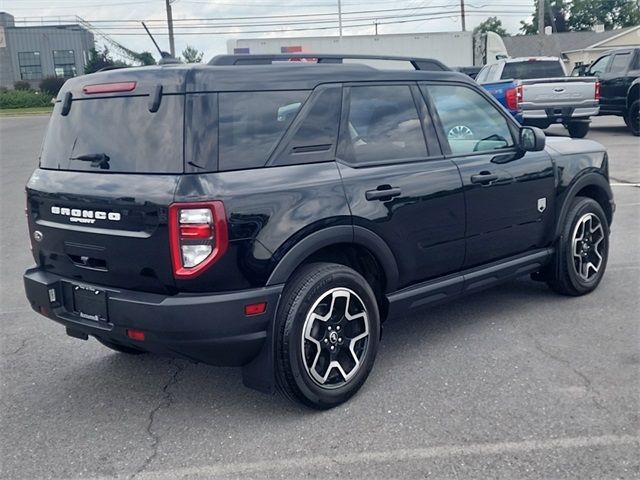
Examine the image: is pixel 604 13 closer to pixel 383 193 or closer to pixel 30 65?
pixel 30 65

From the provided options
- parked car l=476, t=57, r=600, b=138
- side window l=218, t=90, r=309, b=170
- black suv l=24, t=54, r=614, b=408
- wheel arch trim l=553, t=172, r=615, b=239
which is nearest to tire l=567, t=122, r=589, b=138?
parked car l=476, t=57, r=600, b=138

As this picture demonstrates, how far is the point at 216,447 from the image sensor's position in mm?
3502

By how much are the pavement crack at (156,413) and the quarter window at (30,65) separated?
83.7 meters

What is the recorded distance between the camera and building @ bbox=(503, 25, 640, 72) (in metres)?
54.7

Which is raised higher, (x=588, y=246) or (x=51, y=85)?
(x=51, y=85)

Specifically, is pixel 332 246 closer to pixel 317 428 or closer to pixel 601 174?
pixel 317 428

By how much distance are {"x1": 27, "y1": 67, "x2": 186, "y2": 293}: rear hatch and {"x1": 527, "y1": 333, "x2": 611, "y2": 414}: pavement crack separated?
2.38m

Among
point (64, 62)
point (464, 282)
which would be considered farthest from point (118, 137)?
point (64, 62)

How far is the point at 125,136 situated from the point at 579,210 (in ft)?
11.6

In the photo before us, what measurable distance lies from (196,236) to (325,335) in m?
0.96

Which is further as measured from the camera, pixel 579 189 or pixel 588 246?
pixel 588 246

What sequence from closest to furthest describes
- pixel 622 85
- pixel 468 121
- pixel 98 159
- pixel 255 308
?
pixel 255 308 < pixel 98 159 < pixel 468 121 < pixel 622 85

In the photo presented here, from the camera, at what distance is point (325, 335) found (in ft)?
12.6

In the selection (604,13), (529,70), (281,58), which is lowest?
(281,58)
